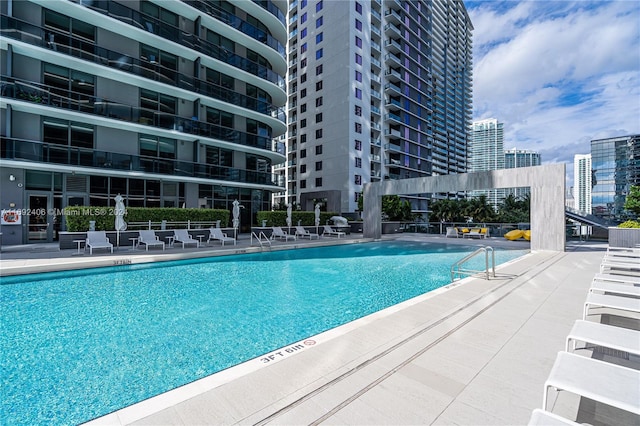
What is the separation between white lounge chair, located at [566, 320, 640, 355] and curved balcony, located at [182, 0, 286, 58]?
26228 mm

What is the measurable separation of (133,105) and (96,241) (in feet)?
34.0

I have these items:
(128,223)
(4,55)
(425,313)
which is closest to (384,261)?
(425,313)

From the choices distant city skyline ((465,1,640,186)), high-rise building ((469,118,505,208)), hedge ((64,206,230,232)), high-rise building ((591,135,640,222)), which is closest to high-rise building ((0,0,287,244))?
hedge ((64,206,230,232))

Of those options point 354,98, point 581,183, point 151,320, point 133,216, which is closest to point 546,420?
point 151,320

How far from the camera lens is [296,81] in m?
46.3

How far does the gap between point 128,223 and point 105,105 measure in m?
7.79

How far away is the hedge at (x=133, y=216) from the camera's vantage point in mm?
13961

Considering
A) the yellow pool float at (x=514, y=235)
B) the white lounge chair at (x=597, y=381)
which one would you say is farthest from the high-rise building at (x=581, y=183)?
the white lounge chair at (x=597, y=381)

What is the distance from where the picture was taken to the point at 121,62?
18141 millimetres

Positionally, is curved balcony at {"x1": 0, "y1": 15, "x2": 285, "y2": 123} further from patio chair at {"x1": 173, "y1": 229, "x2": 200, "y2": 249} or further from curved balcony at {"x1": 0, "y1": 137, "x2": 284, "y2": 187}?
patio chair at {"x1": 173, "y1": 229, "x2": 200, "y2": 249}

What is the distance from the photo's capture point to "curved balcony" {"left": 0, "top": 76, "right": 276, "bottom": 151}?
15.3 m

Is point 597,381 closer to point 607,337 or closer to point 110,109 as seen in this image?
point 607,337

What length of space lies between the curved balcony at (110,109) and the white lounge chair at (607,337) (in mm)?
22301

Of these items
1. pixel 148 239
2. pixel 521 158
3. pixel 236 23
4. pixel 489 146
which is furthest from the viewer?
pixel 489 146
